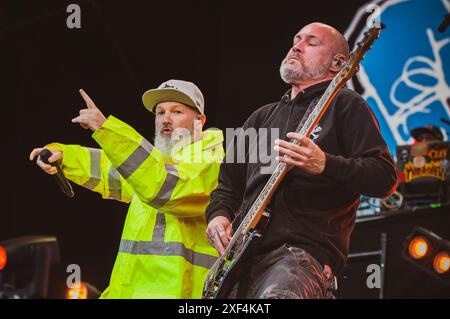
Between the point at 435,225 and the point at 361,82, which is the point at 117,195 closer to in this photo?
the point at 435,225

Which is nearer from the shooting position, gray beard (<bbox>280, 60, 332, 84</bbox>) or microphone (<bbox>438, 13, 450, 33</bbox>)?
gray beard (<bbox>280, 60, 332, 84</bbox>)

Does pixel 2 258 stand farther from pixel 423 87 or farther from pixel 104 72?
pixel 423 87

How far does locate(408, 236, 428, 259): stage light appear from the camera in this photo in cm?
465

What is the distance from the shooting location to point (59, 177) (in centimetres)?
355

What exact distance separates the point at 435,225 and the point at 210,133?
6.67ft

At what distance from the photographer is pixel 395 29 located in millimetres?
6543

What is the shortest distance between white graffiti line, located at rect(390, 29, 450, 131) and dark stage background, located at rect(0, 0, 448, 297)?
70cm

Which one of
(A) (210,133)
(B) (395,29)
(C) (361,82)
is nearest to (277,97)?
(C) (361,82)

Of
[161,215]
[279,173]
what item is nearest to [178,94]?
[161,215]

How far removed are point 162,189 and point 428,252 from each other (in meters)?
2.17

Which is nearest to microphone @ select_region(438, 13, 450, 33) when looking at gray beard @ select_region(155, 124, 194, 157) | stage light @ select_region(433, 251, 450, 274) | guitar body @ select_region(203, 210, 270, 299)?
stage light @ select_region(433, 251, 450, 274)

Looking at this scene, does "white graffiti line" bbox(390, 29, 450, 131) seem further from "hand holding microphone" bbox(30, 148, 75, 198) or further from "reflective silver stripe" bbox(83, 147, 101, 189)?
"hand holding microphone" bbox(30, 148, 75, 198)

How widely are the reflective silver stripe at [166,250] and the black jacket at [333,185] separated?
54 centimetres

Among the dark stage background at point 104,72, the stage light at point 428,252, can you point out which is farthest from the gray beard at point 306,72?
the dark stage background at point 104,72
